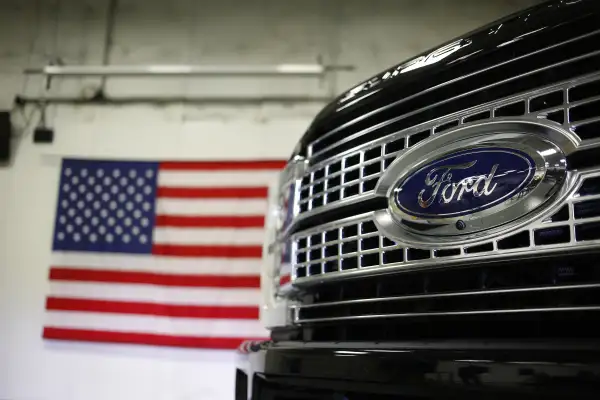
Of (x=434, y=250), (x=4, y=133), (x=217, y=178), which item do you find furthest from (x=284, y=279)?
(x=4, y=133)

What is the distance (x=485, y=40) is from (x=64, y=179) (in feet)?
10.4

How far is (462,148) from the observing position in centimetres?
80

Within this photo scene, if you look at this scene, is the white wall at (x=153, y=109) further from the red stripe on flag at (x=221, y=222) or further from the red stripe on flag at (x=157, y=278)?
the red stripe on flag at (x=221, y=222)

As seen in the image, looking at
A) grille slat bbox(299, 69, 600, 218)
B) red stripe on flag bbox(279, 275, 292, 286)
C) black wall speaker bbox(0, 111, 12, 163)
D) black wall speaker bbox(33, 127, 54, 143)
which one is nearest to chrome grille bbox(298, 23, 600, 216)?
grille slat bbox(299, 69, 600, 218)

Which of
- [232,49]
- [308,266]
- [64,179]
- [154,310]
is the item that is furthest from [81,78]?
[308,266]

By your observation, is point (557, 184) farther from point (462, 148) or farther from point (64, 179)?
point (64, 179)

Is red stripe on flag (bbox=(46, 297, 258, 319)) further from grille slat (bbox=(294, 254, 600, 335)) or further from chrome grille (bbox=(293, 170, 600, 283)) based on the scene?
grille slat (bbox=(294, 254, 600, 335))

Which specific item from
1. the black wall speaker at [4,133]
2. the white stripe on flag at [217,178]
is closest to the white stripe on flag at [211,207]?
the white stripe on flag at [217,178]

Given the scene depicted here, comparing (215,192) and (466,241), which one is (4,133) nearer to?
(215,192)

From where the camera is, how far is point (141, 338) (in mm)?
3148

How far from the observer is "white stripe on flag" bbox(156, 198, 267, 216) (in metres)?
3.25

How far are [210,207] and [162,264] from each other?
45cm

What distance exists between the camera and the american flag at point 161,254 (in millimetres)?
3148

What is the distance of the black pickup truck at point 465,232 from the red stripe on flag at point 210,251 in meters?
2.11
